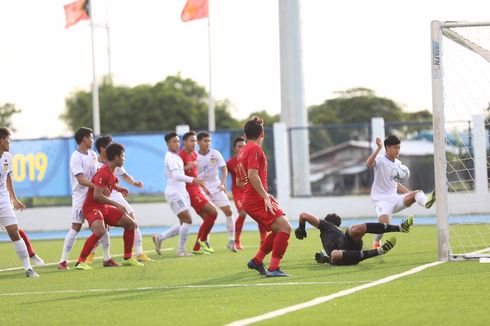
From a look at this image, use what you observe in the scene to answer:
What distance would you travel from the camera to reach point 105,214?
16.0 m

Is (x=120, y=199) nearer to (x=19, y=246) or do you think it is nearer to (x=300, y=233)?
(x=19, y=246)

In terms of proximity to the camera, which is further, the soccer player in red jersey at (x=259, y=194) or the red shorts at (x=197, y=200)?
the red shorts at (x=197, y=200)

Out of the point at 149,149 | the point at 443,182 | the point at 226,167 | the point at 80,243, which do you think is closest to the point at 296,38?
the point at 149,149

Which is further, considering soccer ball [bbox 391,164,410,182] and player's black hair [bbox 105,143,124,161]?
soccer ball [bbox 391,164,410,182]

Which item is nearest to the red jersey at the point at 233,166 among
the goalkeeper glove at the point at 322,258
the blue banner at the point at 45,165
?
the goalkeeper glove at the point at 322,258

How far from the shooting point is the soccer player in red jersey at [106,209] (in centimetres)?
1570

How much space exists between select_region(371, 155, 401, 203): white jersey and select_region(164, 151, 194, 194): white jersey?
293 centimetres

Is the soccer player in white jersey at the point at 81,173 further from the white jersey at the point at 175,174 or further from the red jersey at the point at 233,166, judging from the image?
the red jersey at the point at 233,166

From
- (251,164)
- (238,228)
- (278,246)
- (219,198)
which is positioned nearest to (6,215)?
(251,164)

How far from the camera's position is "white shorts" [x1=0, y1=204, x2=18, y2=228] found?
14.7 metres

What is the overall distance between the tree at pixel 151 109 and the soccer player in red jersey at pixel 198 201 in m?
80.3

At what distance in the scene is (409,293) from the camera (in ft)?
34.4

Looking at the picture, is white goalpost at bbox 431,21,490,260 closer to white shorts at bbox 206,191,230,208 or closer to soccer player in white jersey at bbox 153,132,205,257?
white shorts at bbox 206,191,230,208

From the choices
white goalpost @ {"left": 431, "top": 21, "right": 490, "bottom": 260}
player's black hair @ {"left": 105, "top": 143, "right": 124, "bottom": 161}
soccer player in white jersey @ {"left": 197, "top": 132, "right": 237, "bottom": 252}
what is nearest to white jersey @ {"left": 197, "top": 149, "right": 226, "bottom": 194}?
soccer player in white jersey @ {"left": 197, "top": 132, "right": 237, "bottom": 252}
